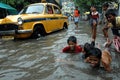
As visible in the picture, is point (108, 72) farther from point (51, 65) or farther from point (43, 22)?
point (43, 22)

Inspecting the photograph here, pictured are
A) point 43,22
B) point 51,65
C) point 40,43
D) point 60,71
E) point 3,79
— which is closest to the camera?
point 3,79

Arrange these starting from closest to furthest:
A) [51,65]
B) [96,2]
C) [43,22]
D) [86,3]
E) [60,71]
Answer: [60,71], [51,65], [43,22], [96,2], [86,3]

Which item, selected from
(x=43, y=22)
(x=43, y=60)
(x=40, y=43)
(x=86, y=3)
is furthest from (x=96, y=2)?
(x=43, y=60)

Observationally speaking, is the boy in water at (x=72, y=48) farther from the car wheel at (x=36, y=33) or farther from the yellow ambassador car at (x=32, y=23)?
the car wheel at (x=36, y=33)

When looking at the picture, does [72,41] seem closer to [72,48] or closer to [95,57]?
[72,48]

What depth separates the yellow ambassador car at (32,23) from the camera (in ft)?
40.7

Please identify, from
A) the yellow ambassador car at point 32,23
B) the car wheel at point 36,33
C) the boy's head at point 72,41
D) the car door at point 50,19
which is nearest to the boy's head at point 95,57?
the boy's head at point 72,41

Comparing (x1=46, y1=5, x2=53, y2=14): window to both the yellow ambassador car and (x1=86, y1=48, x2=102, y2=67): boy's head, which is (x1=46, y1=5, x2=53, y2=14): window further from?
(x1=86, y1=48, x2=102, y2=67): boy's head

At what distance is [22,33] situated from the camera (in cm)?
1241

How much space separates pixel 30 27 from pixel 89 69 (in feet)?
20.2

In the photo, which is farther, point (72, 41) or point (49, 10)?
point (49, 10)

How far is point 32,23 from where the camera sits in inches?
503

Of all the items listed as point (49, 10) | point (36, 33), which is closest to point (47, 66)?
point (36, 33)

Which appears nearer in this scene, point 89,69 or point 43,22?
point 89,69
